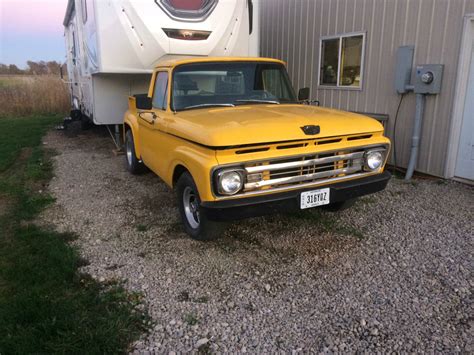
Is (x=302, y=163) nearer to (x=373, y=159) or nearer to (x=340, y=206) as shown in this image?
(x=373, y=159)

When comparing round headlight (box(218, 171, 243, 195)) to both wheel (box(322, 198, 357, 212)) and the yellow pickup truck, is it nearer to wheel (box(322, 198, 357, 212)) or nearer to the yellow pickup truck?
the yellow pickup truck

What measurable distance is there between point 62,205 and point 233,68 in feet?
9.95

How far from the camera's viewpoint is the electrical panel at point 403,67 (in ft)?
21.8

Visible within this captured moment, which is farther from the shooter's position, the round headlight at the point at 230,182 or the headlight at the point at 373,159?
the headlight at the point at 373,159

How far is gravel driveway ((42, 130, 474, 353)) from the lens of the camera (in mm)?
2951

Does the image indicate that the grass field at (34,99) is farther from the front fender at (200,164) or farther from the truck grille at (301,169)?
the truck grille at (301,169)

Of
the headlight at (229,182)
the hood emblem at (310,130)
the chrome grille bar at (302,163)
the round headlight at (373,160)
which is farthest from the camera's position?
the round headlight at (373,160)

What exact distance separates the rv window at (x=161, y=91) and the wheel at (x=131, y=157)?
57.3 inches

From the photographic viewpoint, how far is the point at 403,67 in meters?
6.71

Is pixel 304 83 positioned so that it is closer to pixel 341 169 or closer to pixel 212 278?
pixel 341 169

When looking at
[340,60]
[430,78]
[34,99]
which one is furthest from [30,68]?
[430,78]

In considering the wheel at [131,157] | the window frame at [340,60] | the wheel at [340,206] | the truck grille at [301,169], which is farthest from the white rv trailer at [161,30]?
the truck grille at [301,169]

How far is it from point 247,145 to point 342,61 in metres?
5.51

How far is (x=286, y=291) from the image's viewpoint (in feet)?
11.6
